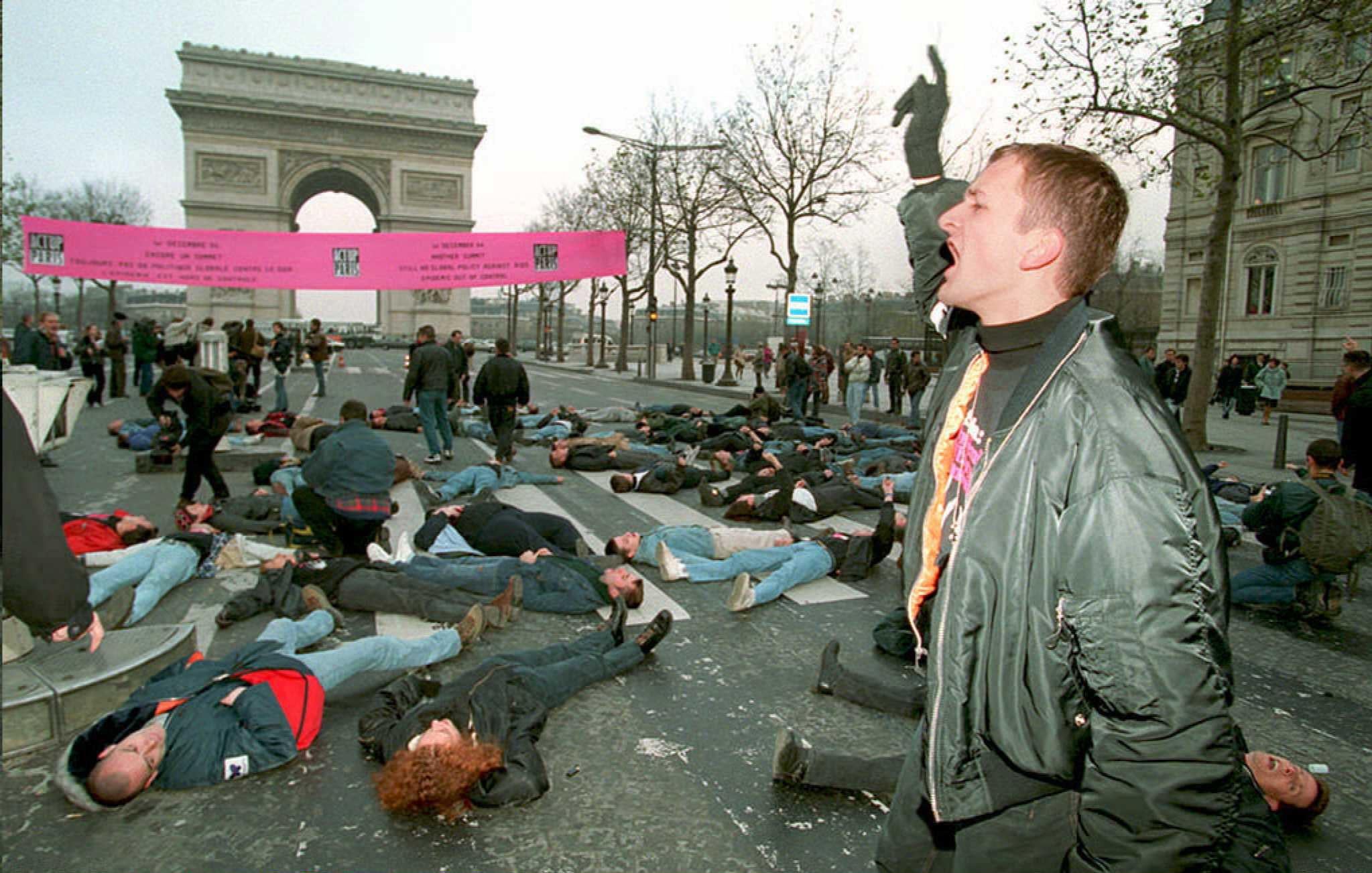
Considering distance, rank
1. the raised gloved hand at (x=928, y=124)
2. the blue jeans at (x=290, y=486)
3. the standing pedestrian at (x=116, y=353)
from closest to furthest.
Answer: the raised gloved hand at (x=928, y=124)
the blue jeans at (x=290, y=486)
the standing pedestrian at (x=116, y=353)

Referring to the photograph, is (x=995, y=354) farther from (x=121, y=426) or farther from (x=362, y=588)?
(x=121, y=426)

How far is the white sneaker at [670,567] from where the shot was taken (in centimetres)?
662

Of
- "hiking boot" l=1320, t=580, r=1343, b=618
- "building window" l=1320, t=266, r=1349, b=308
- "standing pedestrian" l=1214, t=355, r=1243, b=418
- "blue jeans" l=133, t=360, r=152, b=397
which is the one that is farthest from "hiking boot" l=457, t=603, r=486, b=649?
"building window" l=1320, t=266, r=1349, b=308

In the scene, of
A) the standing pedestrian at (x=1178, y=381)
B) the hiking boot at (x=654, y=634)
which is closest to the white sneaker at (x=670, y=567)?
the hiking boot at (x=654, y=634)

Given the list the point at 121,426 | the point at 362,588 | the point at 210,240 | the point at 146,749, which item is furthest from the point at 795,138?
the point at 146,749

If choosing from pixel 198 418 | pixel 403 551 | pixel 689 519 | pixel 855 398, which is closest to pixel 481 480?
pixel 689 519

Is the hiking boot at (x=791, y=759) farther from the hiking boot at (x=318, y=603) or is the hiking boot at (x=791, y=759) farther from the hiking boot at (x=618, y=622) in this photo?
the hiking boot at (x=318, y=603)

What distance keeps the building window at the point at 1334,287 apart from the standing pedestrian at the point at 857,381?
27.0m

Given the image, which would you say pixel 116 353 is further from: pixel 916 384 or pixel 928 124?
pixel 928 124

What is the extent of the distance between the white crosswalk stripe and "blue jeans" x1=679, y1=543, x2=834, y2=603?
9 centimetres

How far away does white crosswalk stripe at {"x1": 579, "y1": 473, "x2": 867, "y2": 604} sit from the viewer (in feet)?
21.0

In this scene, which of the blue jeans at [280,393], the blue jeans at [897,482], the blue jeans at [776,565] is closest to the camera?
the blue jeans at [776,565]

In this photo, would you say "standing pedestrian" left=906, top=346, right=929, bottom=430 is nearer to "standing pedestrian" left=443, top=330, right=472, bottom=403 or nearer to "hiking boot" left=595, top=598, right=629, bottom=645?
"standing pedestrian" left=443, top=330, right=472, bottom=403

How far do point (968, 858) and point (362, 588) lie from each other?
4.94 m
